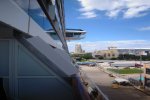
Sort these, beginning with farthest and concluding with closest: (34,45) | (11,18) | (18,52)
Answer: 1. (18,52)
2. (34,45)
3. (11,18)

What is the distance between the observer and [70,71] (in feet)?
18.4

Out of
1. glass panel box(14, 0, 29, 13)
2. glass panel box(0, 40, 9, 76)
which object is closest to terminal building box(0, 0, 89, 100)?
glass panel box(0, 40, 9, 76)

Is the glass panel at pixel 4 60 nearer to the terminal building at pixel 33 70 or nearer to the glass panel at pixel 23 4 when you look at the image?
the terminal building at pixel 33 70

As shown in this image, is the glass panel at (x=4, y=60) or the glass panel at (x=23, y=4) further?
the glass panel at (x=4, y=60)

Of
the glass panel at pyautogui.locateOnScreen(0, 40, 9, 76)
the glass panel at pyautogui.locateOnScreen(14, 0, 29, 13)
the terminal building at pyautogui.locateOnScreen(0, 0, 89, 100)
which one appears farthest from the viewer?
the glass panel at pyautogui.locateOnScreen(0, 40, 9, 76)

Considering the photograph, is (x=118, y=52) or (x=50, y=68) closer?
(x=50, y=68)

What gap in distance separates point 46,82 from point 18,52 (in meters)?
0.79

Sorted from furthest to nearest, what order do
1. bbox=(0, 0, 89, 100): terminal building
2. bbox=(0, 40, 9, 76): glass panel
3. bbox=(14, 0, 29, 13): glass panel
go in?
1. bbox=(0, 40, 9, 76): glass panel
2. bbox=(0, 0, 89, 100): terminal building
3. bbox=(14, 0, 29, 13): glass panel

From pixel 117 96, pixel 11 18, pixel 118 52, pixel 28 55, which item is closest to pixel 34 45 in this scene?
pixel 28 55

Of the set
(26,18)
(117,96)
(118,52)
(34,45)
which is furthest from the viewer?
(118,52)

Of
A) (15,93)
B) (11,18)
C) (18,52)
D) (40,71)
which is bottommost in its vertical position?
(15,93)

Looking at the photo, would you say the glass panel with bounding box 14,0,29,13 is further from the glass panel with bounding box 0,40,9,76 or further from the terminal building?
the glass panel with bounding box 0,40,9,76

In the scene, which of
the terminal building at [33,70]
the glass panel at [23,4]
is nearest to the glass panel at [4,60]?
the terminal building at [33,70]

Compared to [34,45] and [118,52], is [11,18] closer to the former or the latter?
[34,45]
